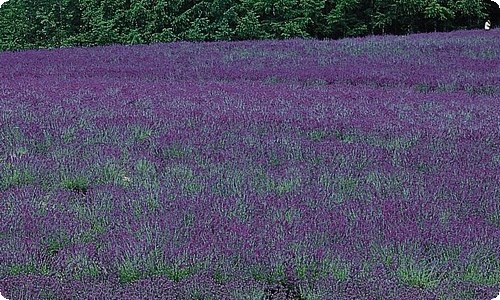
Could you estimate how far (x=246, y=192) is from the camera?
16.7 feet

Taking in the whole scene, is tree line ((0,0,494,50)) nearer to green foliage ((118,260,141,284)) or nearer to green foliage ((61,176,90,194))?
green foliage ((61,176,90,194))

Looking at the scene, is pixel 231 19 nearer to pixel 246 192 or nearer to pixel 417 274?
pixel 246 192

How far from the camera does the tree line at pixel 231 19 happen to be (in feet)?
76.8

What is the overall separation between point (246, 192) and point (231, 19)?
19454 millimetres

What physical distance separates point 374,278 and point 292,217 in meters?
0.93

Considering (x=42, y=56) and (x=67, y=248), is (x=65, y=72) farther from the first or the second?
(x=67, y=248)

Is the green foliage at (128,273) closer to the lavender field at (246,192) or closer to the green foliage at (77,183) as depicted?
the lavender field at (246,192)

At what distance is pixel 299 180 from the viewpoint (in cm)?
543

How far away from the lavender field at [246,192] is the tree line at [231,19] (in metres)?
13.6

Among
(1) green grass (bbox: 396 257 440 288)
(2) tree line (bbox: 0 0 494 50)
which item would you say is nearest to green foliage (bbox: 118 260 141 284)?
(1) green grass (bbox: 396 257 440 288)

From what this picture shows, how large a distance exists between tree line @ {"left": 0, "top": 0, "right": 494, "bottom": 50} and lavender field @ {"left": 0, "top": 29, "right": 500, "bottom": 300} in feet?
44.7

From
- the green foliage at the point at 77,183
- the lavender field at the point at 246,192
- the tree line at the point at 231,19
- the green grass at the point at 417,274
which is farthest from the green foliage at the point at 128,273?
the tree line at the point at 231,19

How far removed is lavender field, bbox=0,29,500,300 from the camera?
3.87 m

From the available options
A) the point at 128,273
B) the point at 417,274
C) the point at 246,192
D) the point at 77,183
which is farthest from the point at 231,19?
the point at 417,274
